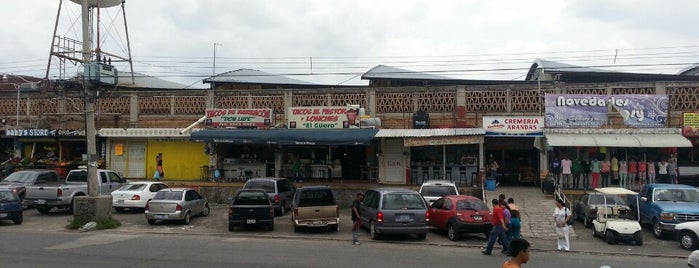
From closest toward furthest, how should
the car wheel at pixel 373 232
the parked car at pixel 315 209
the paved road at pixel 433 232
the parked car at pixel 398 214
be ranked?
the paved road at pixel 433 232
the parked car at pixel 398 214
the car wheel at pixel 373 232
the parked car at pixel 315 209

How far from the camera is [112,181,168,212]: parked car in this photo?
22.8 meters

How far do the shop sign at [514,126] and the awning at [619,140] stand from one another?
2.12 feet

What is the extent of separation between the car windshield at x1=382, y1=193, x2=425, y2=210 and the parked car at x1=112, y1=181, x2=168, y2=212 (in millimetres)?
11226

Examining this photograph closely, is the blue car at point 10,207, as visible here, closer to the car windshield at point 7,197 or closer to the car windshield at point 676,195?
the car windshield at point 7,197

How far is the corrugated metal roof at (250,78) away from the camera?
34281mm

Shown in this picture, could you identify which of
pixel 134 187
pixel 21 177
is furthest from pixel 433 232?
pixel 21 177

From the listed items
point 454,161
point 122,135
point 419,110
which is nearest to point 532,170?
point 454,161

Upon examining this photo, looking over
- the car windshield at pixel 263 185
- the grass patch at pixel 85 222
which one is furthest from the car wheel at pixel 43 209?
the car windshield at pixel 263 185

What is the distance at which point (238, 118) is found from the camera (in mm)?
28547

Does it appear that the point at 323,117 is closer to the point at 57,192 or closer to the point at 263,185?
the point at 263,185

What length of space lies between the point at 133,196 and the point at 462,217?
13.8 m

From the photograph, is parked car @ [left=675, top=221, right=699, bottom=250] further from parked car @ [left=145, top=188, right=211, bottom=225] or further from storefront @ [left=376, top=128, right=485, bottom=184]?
parked car @ [left=145, top=188, right=211, bottom=225]

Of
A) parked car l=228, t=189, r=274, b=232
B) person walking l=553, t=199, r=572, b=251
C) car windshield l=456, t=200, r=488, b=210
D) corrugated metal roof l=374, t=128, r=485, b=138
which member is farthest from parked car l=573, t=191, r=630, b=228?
parked car l=228, t=189, r=274, b=232

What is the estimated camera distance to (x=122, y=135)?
29.7 m
